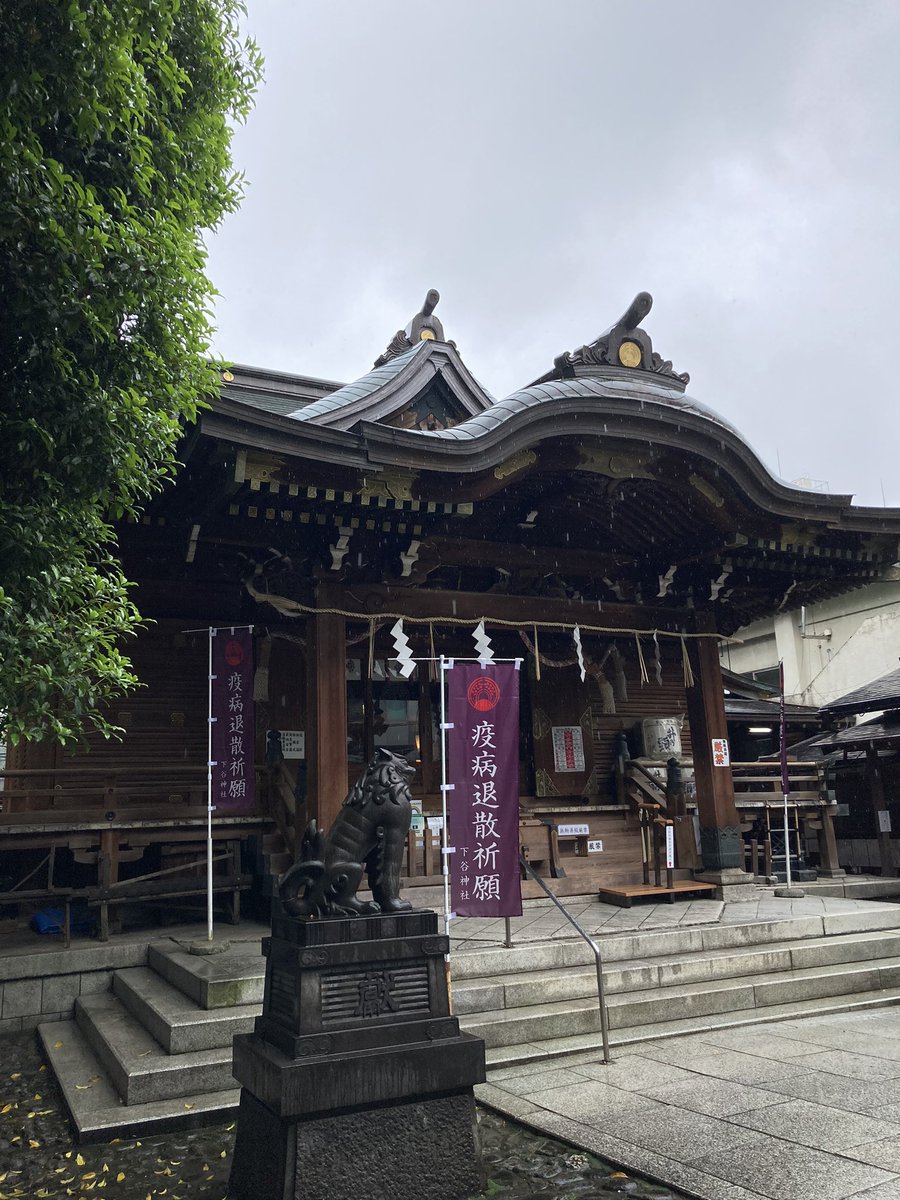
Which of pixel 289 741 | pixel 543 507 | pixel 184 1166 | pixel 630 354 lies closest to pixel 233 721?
pixel 289 741

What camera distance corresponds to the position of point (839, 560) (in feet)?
36.1

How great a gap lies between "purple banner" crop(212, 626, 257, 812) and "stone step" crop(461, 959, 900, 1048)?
3518mm

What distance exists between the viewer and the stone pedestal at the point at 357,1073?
3.98 meters

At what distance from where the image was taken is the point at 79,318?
14.5 ft

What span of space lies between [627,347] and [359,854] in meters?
7.55

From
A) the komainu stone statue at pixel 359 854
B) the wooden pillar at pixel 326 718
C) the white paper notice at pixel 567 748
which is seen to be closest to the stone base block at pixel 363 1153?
the komainu stone statue at pixel 359 854

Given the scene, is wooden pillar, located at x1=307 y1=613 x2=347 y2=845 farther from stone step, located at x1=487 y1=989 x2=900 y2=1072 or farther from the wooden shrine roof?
stone step, located at x1=487 y1=989 x2=900 y2=1072

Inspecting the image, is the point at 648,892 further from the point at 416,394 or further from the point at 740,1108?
the point at 416,394

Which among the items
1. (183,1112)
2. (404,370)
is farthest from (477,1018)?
(404,370)

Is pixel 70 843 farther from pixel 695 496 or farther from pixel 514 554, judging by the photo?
pixel 695 496

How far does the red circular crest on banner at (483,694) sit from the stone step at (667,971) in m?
2.33

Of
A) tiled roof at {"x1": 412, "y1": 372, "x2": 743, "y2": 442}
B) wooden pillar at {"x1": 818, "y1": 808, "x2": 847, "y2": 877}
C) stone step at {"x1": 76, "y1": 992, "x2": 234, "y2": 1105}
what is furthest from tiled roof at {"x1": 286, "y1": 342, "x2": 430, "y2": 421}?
wooden pillar at {"x1": 818, "y1": 808, "x2": 847, "y2": 877}

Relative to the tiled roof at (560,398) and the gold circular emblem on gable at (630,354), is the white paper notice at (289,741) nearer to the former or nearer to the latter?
the tiled roof at (560,398)

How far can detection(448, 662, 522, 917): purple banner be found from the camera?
7.22 metres
